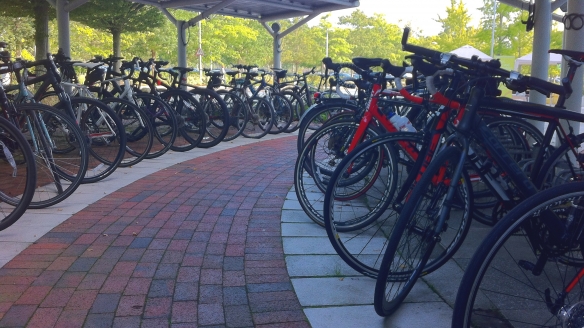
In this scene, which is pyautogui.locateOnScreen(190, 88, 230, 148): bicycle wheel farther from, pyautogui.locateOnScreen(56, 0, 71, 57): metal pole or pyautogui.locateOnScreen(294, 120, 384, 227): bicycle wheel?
pyautogui.locateOnScreen(294, 120, 384, 227): bicycle wheel

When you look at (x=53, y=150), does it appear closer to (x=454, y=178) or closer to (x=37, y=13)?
(x=454, y=178)

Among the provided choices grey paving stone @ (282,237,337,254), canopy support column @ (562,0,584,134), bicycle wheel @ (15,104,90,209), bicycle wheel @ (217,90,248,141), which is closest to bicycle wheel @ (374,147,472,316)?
grey paving stone @ (282,237,337,254)

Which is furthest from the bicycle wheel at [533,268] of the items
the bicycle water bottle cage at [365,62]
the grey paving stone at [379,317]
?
the bicycle water bottle cage at [365,62]

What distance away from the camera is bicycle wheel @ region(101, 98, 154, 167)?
6.94 m

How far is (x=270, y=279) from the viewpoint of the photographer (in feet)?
11.6

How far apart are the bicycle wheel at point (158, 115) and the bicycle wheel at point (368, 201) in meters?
4.04

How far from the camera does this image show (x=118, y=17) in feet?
46.7

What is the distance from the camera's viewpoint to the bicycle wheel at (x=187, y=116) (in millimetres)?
8516

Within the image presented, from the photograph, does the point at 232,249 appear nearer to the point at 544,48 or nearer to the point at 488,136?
the point at 488,136

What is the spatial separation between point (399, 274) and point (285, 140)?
762 centimetres

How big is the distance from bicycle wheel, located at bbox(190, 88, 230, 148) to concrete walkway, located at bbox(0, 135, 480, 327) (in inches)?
130

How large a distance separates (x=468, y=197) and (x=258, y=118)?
7.79 m

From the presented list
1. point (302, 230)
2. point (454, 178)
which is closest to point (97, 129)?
point (302, 230)

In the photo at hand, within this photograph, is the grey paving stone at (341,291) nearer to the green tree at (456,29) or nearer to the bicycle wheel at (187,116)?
the bicycle wheel at (187,116)
